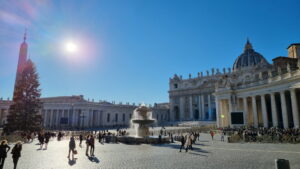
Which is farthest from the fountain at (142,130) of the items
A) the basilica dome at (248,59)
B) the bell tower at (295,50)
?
the basilica dome at (248,59)

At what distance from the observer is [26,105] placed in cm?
2823

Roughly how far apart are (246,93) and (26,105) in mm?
33512

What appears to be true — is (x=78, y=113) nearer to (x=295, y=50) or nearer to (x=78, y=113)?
(x=78, y=113)

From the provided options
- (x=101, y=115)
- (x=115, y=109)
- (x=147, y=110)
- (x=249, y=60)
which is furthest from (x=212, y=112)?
(x=147, y=110)

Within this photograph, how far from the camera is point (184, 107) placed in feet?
279

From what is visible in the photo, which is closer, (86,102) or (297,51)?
(297,51)

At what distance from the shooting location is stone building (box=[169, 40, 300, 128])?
25188 mm

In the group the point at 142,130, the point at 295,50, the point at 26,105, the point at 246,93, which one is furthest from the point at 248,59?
the point at 26,105

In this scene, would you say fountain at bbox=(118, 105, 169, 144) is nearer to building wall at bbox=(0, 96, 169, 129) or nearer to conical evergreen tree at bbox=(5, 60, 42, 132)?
conical evergreen tree at bbox=(5, 60, 42, 132)

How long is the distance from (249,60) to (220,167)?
85.3 m

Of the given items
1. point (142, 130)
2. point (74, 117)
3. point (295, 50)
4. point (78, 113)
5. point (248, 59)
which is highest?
point (248, 59)

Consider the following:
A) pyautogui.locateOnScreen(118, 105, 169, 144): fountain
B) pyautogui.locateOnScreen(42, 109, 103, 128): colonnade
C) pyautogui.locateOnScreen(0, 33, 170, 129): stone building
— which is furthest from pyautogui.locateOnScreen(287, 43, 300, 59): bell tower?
pyautogui.locateOnScreen(42, 109, 103, 128): colonnade

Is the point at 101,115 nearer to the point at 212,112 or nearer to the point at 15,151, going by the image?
the point at 212,112

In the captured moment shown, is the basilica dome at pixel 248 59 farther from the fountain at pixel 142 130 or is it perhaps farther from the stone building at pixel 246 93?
the fountain at pixel 142 130
